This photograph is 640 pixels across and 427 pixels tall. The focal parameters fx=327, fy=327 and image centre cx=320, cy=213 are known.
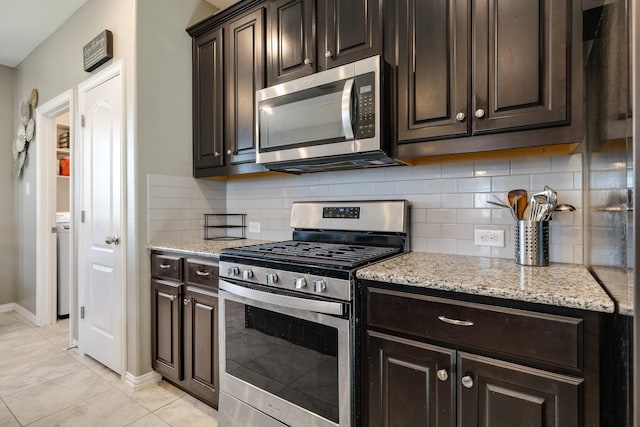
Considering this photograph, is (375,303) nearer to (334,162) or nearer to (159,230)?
(334,162)

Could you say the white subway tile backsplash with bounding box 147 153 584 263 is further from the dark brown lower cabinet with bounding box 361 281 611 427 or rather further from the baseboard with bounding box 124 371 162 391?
the baseboard with bounding box 124 371 162 391

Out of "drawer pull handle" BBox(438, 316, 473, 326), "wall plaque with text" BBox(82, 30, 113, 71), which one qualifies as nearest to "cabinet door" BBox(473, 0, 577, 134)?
"drawer pull handle" BBox(438, 316, 473, 326)

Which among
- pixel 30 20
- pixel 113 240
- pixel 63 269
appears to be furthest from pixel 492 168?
pixel 63 269

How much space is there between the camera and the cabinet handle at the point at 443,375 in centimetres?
108

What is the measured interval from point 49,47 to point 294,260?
3.46 meters

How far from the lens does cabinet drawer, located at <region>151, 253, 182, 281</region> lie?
2010mm

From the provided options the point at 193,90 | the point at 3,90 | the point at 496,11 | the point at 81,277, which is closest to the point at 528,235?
the point at 496,11

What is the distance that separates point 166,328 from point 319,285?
1.30 meters

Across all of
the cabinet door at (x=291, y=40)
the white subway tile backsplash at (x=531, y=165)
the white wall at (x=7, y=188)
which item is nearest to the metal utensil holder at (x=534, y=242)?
the white subway tile backsplash at (x=531, y=165)

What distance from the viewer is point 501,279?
1116 millimetres

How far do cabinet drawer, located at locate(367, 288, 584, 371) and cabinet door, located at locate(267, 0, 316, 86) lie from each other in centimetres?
132

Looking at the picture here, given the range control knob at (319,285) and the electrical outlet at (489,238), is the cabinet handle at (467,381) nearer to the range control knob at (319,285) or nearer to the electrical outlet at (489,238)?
the range control knob at (319,285)

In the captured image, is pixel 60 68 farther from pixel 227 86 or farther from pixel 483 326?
pixel 483 326

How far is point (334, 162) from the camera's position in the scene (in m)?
1.74
